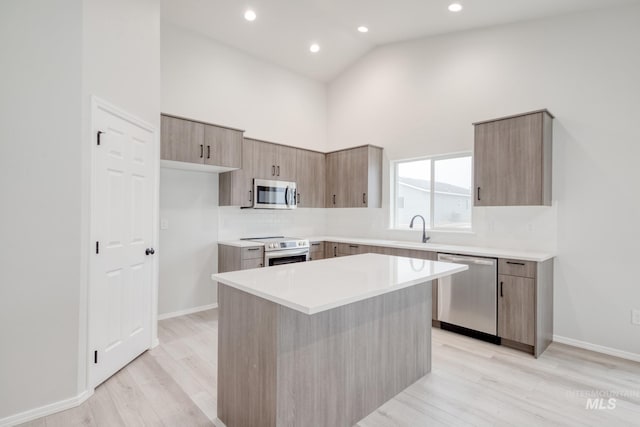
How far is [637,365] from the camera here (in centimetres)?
283

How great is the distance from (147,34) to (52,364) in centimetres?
277

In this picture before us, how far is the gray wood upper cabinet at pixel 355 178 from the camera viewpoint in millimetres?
4812

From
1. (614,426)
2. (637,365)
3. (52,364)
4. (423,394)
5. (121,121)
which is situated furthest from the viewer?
(637,365)

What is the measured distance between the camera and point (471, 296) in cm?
339

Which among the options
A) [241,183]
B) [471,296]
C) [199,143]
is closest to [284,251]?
[241,183]

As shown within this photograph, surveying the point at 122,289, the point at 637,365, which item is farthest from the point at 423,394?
the point at 122,289

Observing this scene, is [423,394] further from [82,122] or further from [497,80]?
[497,80]

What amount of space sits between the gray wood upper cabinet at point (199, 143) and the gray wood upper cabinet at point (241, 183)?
0.18 metres

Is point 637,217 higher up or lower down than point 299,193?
lower down

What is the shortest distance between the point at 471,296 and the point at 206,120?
12.8 ft

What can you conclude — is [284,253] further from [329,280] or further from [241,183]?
[329,280]

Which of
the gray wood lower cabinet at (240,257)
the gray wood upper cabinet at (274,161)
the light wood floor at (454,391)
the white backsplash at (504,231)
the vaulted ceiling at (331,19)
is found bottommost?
the light wood floor at (454,391)

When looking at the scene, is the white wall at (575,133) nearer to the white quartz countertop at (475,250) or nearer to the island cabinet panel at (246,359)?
the white quartz countertop at (475,250)

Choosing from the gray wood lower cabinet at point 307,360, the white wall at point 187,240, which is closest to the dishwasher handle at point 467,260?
the gray wood lower cabinet at point 307,360
